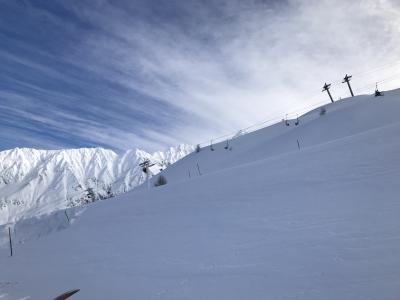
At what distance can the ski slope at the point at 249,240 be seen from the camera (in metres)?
5.95

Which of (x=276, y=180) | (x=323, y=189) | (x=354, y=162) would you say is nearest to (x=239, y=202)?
(x=276, y=180)

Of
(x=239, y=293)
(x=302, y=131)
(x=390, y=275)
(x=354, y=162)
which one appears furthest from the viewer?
(x=302, y=131)

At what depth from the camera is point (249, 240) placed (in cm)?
912

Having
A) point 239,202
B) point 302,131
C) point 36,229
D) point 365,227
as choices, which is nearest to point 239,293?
point 365,227

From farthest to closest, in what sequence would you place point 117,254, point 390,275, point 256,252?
point 117,254 → point 256,252 → point 390,275

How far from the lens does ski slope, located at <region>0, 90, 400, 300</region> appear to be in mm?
5945

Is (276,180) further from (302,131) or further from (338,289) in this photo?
(302,131)

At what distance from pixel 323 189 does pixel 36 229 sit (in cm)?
2669

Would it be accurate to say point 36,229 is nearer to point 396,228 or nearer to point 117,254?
point 117,254

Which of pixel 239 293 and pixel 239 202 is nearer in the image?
pixel 239 293

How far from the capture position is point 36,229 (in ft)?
90.9

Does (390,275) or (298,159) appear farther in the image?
(298,159)

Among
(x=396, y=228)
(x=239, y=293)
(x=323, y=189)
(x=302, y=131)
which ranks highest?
(x=302, y=131)

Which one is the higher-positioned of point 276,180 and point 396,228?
point 276,180
